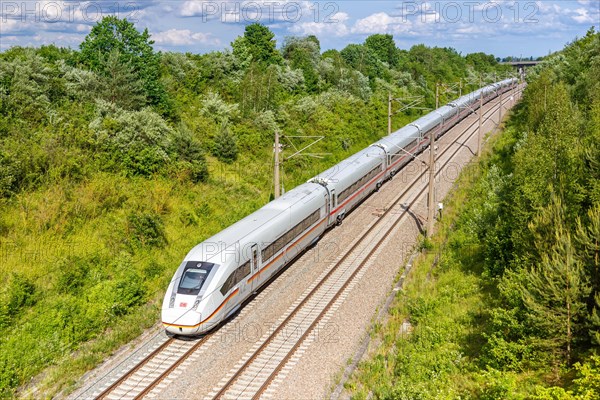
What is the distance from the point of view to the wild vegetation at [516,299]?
497 inches

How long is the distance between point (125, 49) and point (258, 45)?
77.6 ft

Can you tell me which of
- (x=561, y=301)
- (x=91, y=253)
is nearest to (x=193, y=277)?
(x=91, y=253)

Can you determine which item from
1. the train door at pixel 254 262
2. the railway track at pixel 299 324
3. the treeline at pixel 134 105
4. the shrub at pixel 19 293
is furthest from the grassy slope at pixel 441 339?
the treeline at pixel 134 105

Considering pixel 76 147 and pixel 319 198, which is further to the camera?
pixel 76 147

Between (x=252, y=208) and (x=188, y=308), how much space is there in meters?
14.1

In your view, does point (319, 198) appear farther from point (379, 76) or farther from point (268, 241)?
point (379, 76)

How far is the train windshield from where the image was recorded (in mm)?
17016

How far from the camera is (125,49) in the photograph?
35.4m

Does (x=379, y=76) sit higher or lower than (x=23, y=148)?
higher

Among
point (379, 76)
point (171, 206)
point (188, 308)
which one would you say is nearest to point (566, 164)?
point (188, 308)

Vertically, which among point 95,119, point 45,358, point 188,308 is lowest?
point 45,358

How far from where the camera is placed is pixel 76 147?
2827 cm

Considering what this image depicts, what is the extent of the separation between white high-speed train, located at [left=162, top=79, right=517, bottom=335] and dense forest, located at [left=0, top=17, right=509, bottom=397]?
262cm

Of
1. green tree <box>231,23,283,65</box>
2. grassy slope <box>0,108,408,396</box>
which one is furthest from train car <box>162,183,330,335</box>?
green tree <box>231,23,283,65</box>
